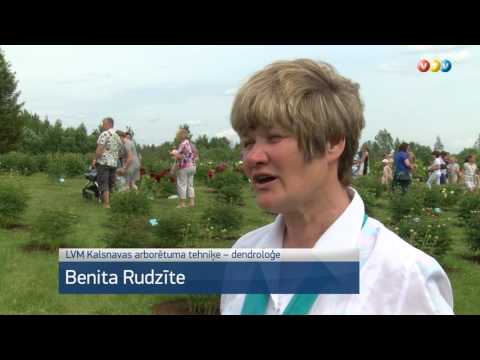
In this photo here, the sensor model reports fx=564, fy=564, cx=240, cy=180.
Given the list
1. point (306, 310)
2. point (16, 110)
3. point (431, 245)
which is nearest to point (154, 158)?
point (431, 245)

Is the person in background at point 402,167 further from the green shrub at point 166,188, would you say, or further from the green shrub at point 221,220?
the green shrub at point 221,220

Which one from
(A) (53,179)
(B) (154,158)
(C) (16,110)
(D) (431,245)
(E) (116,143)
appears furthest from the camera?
(C) (16,110)

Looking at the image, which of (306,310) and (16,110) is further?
(16,110)

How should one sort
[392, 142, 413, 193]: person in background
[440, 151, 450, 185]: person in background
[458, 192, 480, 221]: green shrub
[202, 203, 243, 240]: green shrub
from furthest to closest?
[440, 151, 450, 185]: person in background < [392, 142, 413, 193]: person in background < [458, 192, 480, 221]: green shrub < [202, 203, 243, 240]: green shrub

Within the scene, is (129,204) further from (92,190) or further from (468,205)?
(468,205)

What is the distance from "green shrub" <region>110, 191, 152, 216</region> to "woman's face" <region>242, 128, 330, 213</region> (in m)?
6.20

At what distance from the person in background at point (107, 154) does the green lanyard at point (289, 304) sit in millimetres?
7395

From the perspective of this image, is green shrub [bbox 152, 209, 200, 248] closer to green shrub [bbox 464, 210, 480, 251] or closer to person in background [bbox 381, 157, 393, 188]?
green shrub [bbox 464, 210, 480, 251]

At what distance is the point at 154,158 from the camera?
652 inches

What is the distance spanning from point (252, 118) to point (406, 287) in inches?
22.7

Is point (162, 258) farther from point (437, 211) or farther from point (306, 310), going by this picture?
point (437, 211)

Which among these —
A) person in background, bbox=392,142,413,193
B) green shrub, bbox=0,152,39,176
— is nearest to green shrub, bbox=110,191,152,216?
person in background, bbox=392,142,413,193

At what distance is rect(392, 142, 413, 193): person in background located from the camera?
1119 cm
